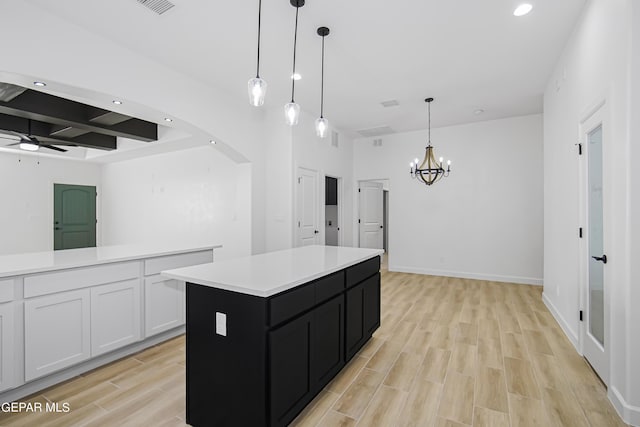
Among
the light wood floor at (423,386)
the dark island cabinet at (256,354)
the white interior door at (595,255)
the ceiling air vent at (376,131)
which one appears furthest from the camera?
the ceiling air vent at (376,131)

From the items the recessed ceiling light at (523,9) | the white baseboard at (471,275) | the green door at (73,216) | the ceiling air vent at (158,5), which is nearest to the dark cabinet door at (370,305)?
the recessed ceiling light at (523,9)

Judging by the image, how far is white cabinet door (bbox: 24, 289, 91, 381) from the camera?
7.19ft

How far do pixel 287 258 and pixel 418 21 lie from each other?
101 inches

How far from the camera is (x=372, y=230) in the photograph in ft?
25.0

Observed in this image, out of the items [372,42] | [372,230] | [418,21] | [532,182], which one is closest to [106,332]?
[372,42]

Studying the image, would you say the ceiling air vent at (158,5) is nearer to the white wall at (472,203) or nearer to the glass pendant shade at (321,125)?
the glass pendant shade at (321,125)

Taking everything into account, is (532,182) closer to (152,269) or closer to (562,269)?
(562,269)

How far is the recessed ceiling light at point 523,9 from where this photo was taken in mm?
2686

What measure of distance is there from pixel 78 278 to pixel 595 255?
433 cm

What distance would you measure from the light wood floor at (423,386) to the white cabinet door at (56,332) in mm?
208

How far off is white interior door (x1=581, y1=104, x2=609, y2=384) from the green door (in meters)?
10.1

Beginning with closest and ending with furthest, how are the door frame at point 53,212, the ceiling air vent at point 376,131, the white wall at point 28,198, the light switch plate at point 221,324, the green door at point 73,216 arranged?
the light switch plate at point 221,324 < the ceiling air vent at point 376,131 < the white wall at point 28,198 < the door frame at point 53,212 < the green door at point 73,216

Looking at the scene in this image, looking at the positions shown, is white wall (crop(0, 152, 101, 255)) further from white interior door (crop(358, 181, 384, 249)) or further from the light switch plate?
the light switch plate

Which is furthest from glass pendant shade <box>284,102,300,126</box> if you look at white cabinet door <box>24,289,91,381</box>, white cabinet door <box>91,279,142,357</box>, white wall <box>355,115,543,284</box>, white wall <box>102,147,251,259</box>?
white wall <box>355,115,543,284</box>
